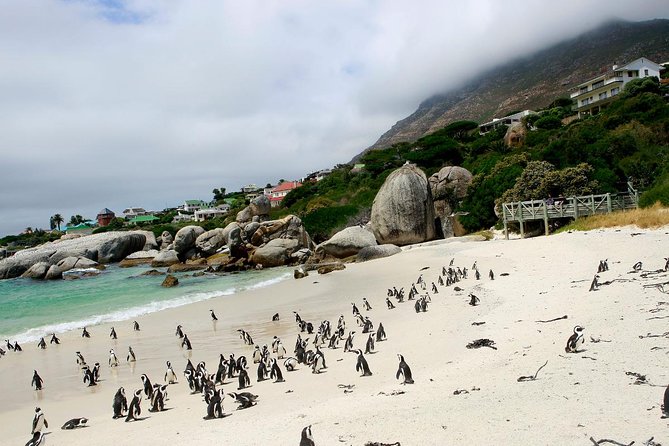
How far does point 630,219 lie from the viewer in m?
20.8

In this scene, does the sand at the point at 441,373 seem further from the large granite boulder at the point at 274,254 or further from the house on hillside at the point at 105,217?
the house on hillside at the point at 105,217

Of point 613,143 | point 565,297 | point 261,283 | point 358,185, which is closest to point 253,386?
point 565,297

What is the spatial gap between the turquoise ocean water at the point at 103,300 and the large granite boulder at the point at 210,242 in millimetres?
8345

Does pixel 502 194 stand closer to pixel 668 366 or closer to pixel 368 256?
pixel 368 256

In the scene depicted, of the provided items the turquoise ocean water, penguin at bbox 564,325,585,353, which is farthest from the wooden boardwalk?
penguin at bbox 564,325,585,353

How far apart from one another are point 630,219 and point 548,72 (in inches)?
3931

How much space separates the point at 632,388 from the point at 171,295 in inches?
913

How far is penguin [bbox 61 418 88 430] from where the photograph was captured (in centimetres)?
797

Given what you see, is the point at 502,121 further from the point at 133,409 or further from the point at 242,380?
the point at 133,409

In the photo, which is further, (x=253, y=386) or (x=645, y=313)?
(x=253, y=386)

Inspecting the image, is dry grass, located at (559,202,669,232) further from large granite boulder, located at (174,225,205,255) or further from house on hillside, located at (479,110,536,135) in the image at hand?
house on hillside, located at (479,110,536,135)

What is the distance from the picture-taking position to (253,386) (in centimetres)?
932

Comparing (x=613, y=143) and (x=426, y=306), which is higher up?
(x=613, y=143)

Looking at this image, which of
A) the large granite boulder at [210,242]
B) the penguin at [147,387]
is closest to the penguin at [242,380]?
the penguin at [147,387]
